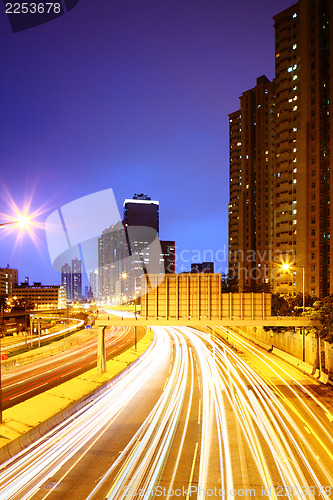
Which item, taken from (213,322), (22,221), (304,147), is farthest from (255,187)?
(22,221)

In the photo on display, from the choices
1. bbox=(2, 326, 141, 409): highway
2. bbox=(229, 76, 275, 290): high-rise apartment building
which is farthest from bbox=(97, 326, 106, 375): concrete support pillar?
bbox=(229, 76, 275, 290): high-rise apartment building

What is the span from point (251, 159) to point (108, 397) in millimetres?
113868

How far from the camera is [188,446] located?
16797 mm

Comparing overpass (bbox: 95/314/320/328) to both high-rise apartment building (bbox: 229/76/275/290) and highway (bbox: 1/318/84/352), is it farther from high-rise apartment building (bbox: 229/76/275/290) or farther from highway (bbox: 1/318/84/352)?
high-rise apartment building (bbox: 229/76/275/290)

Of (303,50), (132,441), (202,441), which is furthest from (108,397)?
(303,50)

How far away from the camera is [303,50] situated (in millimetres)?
84062

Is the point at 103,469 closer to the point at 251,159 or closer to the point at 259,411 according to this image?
the point at 259,411

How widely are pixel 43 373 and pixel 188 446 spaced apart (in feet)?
81.4

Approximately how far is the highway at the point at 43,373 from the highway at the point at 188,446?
24.1ft

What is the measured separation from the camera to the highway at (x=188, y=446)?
42.9 ft

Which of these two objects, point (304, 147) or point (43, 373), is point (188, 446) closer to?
point (43, 373)

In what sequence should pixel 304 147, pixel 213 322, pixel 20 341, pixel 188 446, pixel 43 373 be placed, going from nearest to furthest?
pixel 188 446, pixel 213 322, pixel 43 373, pixel 20 341, pixel 304 147

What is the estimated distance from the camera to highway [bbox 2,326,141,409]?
28719 millimetres

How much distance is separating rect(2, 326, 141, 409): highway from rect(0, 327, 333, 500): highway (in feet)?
24.1
